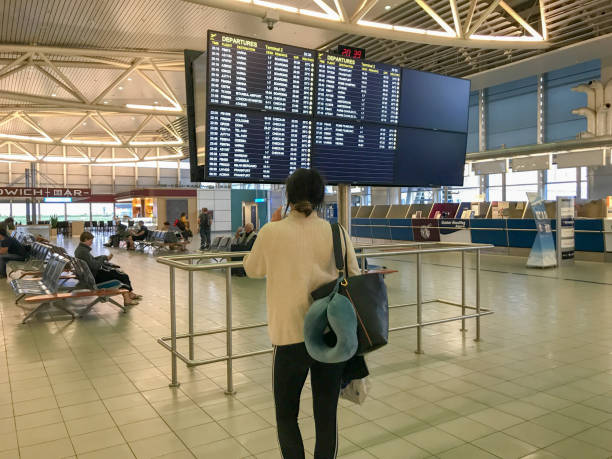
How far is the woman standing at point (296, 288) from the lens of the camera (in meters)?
2.11

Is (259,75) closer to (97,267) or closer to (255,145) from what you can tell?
(255,145)

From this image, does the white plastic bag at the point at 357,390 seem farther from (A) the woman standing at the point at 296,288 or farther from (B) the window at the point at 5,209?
(B) the window at the point at 5,209

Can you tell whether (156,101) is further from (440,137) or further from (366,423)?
(366,423)

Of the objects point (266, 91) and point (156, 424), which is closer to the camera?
point (156, 424)

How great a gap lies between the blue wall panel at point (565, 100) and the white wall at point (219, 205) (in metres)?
23.0

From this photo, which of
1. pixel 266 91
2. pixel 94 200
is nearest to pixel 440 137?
pixel 266 91

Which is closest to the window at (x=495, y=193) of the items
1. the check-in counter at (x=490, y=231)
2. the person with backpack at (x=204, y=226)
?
the check-in counter at (x=490, y=231)

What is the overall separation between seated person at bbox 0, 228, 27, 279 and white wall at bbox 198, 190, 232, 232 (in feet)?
76.5

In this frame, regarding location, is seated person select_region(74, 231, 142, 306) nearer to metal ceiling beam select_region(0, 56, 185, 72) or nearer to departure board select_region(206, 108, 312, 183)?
departure board select_region(206, 108, 312, 183)

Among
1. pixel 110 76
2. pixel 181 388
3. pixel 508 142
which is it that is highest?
pixel 110 76

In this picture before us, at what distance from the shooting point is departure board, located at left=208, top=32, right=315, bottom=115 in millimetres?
4203

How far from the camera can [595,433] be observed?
125 inches

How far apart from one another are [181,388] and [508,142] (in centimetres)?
2215

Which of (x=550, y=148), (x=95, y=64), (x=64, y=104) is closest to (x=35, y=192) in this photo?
(x=64, y=104)
